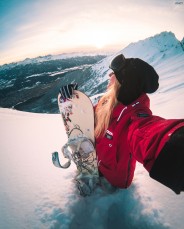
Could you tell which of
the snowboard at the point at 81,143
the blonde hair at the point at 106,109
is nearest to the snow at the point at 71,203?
the snowboard at the point at 81,143

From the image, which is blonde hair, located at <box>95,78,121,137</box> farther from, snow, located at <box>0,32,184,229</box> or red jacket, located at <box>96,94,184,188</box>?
snow, located at <box>0,32,184,229</box>

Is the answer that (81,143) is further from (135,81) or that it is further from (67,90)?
(135,81)

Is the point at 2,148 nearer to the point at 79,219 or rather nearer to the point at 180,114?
the point at 79,219

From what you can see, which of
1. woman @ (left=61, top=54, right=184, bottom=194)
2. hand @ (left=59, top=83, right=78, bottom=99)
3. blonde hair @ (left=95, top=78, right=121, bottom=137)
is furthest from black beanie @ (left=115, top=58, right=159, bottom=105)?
hand @ (left=59, top=83, right=78, bottom=99)

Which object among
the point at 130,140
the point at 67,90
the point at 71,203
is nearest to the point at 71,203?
the point at 71,203

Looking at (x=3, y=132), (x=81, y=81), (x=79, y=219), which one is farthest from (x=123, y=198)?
(x=81, y=81)

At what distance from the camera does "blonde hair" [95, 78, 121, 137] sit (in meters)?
2.00

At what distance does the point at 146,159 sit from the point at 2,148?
326 cm

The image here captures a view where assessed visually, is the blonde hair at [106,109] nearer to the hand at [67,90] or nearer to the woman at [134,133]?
the woman at [134,133]

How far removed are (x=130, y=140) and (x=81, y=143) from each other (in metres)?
1.06

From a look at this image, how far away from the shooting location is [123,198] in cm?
221

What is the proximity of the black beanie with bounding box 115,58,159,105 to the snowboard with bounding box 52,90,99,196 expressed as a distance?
708mm

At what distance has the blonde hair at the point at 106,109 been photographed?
6.55ft

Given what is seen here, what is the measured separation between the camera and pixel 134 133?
1356mm
